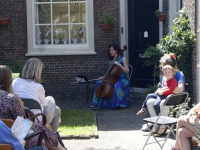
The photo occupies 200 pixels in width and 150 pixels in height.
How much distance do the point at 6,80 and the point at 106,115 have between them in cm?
394

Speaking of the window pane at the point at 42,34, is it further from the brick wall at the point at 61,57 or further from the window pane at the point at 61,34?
the brick wall at the point at 61,57

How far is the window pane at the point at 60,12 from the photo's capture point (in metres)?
10.0

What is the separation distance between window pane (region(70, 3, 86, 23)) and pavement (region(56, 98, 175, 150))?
2580mm

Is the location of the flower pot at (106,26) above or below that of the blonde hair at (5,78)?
above

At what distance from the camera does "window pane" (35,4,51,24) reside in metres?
10.1

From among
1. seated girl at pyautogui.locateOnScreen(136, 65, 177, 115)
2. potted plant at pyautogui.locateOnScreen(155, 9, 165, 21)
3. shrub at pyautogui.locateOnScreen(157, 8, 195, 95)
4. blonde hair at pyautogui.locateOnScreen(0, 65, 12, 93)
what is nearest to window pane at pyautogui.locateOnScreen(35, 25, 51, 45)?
potted plant at pyautogui.locateOnScreen(155, 9, 165, 21)

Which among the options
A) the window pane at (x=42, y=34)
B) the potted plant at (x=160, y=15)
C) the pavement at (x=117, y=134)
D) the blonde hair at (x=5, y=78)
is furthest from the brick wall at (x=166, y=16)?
the blonde hair at (x=5, y=78)

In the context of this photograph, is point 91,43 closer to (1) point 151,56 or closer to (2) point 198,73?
(1) point 151,56

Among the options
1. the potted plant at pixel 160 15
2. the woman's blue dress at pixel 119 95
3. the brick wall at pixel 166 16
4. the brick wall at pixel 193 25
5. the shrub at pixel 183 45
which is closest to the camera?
the brick wall at pixel 193 25

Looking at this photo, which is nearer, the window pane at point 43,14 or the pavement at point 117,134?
the pavement at point 117,134

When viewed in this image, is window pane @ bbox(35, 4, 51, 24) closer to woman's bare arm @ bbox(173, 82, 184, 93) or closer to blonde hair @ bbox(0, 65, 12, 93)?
woman's bare arm @ bbox(173, 82, 184, 93)

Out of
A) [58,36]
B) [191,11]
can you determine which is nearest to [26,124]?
[191,11]

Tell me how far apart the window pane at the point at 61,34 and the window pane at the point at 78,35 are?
15cm

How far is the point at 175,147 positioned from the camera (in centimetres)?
476
